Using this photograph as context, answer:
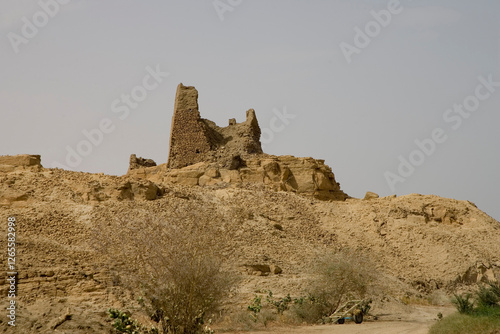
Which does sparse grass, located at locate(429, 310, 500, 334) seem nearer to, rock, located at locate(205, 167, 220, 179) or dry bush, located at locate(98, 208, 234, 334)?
dry bush, located at locate(98, 208, 234, 334)

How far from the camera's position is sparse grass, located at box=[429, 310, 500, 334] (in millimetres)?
10867

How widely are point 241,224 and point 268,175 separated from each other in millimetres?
7908

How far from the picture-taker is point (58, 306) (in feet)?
43.2

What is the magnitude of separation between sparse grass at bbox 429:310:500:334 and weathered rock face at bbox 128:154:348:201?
18609mm

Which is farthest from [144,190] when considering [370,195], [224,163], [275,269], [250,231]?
[370,195]

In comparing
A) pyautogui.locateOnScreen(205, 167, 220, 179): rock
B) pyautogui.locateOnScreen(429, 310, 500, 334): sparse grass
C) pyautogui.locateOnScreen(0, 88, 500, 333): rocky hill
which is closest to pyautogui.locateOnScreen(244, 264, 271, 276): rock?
pyautogui.locateOnScreen(0, 88, 500, 333): rocky hill

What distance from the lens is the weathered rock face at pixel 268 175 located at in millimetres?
30781

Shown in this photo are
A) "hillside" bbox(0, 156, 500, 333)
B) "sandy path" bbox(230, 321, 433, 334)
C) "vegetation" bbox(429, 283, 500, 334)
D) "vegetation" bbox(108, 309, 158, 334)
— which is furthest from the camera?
"hillside" bbox(0, 156, 500, 333)

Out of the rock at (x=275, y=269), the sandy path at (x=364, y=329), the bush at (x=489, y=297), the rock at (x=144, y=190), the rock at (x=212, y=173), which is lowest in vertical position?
the sandy path at (x=364, y=329)

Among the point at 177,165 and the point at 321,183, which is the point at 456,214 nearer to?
the point at 321,183

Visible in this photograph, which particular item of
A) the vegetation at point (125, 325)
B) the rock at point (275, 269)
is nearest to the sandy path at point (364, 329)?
the vegetation at point (125, 325)

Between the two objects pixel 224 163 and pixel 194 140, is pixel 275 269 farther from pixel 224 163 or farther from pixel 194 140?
pixel 194 140

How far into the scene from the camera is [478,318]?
11.6 metres

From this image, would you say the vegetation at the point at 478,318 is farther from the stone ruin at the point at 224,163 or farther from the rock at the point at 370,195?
the rock at the point at 370,195
